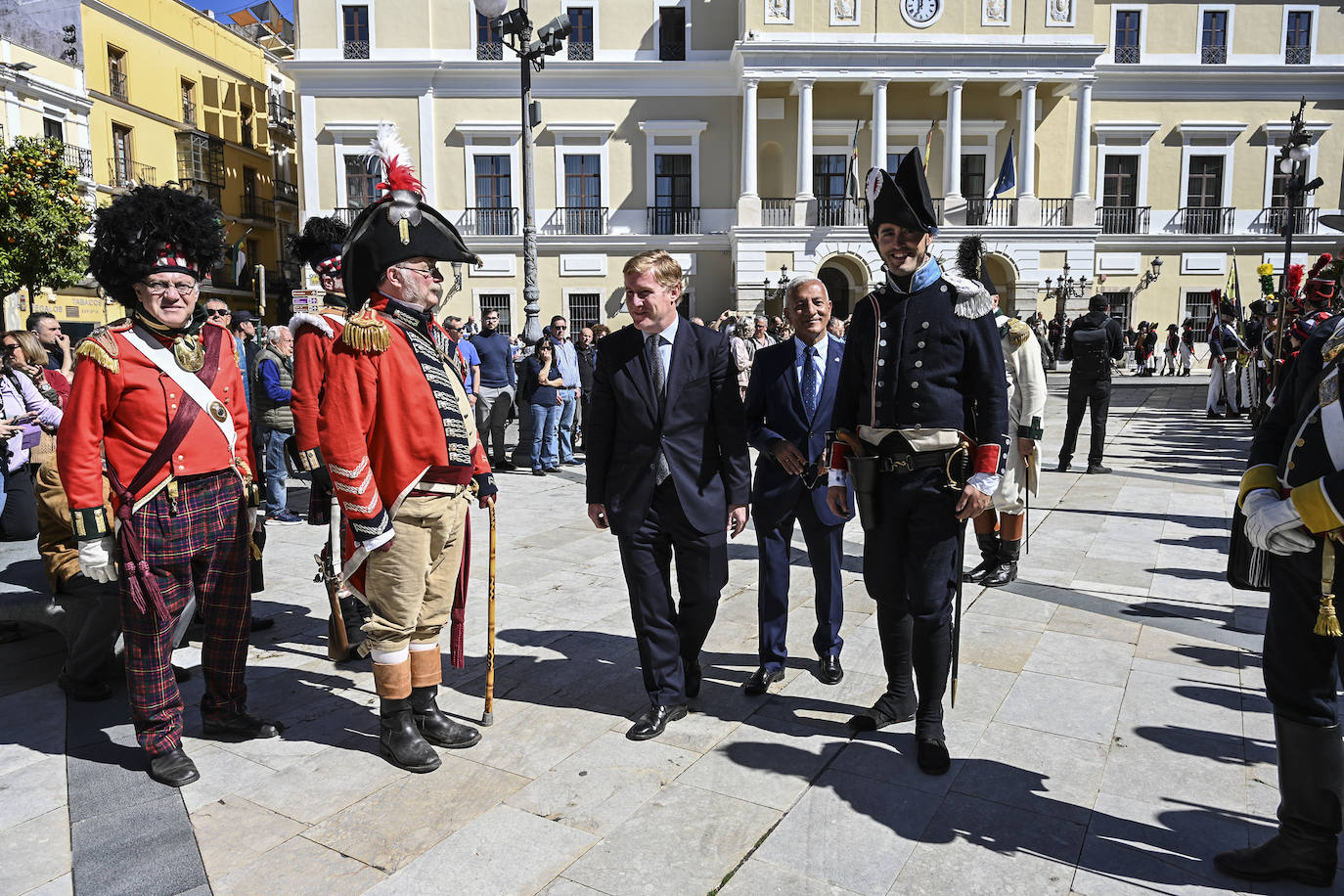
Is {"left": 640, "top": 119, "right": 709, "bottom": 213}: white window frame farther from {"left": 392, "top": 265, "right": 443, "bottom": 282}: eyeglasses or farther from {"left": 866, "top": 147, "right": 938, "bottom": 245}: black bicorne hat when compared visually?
{"left": 866, "top": 147, "right": 938, "bottom": 245}: black bicorne hat

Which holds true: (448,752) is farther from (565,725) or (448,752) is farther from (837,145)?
(837,145)

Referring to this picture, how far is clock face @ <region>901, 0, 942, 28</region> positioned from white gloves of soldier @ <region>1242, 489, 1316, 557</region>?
99.6ft

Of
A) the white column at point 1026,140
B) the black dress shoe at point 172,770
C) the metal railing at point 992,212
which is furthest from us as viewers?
the metal railing at point 992,212

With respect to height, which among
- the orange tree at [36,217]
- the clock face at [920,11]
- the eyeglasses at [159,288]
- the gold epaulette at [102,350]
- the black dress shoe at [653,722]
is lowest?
the black dress shoe at [653,722]

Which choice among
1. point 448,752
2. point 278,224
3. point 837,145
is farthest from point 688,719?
point 278,224

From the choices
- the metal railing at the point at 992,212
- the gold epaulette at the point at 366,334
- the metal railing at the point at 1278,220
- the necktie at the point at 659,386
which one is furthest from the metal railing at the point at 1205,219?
the gold epaulette at the point at 366,334

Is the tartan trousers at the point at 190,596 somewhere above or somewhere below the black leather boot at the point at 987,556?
above

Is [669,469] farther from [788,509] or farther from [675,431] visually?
[788,509]

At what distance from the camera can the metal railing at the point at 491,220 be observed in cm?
3067

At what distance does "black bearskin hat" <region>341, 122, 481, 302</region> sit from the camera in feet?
11.6

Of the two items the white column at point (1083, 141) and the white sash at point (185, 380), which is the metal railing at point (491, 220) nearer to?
the white column at point (1083, 141)

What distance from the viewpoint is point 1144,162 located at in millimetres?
32625

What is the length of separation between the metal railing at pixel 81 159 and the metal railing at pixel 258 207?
323 inches

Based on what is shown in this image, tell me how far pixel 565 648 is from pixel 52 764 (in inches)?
89.7
